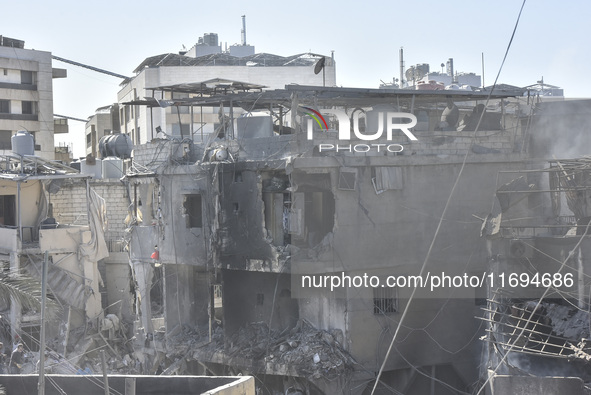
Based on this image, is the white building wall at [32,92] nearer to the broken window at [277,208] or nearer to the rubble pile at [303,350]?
the broken window at [277,208]

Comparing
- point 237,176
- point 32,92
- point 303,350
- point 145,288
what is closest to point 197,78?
point 32,92

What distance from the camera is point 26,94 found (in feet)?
130

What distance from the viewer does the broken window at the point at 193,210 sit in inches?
852

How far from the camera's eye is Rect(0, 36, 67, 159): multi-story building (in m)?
39.0

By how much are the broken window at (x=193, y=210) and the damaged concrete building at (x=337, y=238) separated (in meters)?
0.03

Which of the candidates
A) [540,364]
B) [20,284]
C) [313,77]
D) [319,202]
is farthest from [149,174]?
[313,77]

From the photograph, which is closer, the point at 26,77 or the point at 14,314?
the point at 14,314

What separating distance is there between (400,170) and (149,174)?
715 cm

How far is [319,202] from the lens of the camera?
19.3 meters

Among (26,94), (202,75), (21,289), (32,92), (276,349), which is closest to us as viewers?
(21,289)

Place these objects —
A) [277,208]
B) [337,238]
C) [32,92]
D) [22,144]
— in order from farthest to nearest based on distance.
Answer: [32,92] → [22,144] → [277,208] → [337,238]

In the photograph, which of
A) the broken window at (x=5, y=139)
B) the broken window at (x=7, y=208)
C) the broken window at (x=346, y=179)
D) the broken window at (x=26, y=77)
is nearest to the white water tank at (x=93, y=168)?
the broken window at (x=7, y=208)

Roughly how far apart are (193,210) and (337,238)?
185 inches

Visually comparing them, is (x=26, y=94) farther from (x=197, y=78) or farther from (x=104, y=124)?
(x=197, y=78)
